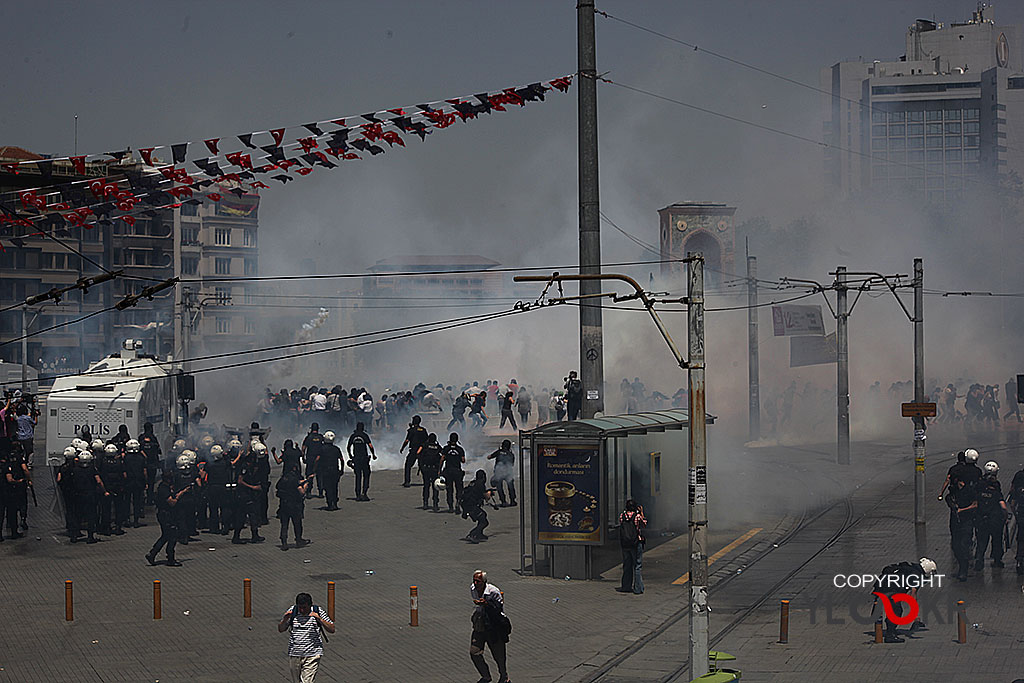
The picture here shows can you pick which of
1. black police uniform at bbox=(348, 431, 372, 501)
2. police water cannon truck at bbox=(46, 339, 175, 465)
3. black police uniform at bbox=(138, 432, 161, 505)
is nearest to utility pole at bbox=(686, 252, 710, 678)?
black police uniform at bbox=(348, 431, 372, 501)

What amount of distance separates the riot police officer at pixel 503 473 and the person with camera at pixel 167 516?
7619mm

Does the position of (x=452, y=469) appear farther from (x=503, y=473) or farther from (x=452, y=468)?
(x=503, y=473)

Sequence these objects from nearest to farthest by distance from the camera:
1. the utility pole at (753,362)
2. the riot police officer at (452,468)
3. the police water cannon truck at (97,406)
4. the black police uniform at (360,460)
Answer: the riot police officer at (452,468) → the black police uniform at (360,460) → the police water cannon truck at (97,406) → the utility pole at (753,362)

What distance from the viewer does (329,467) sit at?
2405cm

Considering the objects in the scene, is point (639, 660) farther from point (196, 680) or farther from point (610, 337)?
point (610, 337)

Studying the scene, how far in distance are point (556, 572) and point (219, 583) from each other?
18.2 feet

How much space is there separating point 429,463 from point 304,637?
1310cm

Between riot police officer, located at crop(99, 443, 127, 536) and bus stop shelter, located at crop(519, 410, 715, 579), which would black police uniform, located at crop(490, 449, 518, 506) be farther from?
riot police officer, located at crop(99, 443, 127, 536)

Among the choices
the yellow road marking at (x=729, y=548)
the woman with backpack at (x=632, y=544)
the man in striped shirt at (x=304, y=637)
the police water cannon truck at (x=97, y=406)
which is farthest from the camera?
the police water cannon truck at (x=97, y=406)

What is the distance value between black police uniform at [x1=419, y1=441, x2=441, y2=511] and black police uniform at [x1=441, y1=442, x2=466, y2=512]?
0.55 feet

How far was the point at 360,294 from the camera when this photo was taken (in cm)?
7331

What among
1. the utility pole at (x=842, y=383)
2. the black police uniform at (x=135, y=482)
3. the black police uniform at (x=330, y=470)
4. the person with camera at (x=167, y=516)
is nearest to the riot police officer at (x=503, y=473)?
the black police uniform at (x=330, y=470)

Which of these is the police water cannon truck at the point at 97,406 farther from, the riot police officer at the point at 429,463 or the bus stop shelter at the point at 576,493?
the bus stop shelter at the point at 576,493

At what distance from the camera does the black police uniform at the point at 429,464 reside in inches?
977
